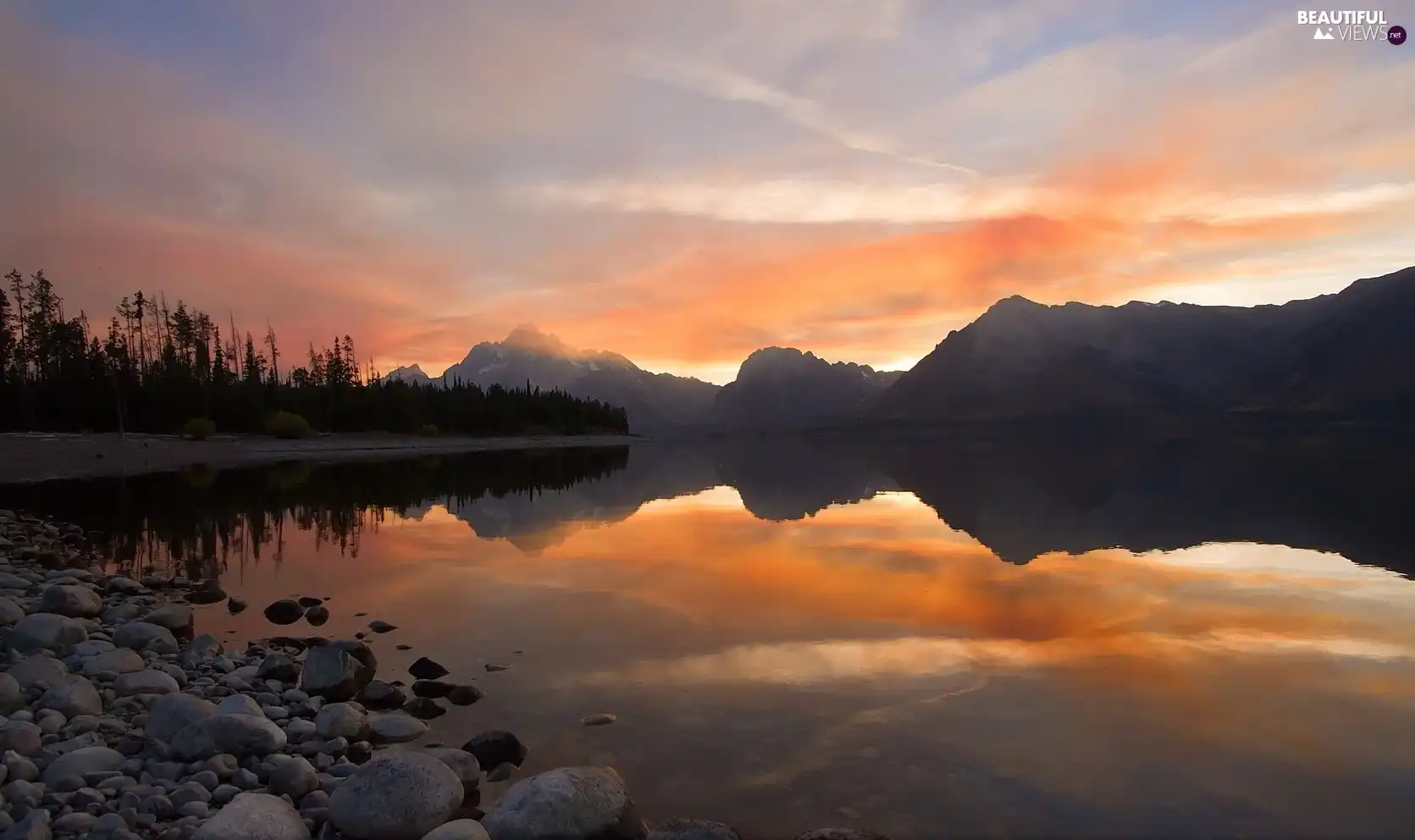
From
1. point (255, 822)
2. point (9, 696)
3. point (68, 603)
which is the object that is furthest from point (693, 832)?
point (68, 603)

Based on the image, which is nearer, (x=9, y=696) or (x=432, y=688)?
(x=9, y=696)

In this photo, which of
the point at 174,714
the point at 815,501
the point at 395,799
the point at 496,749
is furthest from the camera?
the point at 815,501

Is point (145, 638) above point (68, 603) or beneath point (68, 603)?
beneath

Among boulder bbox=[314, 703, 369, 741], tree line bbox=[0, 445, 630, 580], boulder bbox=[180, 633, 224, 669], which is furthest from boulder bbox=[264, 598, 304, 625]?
boulder bbox=[314, 703, 369, 741]

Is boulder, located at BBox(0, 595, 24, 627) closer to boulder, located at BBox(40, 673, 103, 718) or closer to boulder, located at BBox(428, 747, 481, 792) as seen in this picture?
boulder, located at BBox(40, 673, 103, 718)

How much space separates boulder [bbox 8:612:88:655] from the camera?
1288 centimetres

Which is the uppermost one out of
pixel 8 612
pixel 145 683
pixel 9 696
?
pixel 8 612

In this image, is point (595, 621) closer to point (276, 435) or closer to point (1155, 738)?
point (1155, 738)

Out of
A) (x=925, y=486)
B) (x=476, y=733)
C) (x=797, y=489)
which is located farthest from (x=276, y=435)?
(x=476, y=733)

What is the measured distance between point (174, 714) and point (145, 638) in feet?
17.0

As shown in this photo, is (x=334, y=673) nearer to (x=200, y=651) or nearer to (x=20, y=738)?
(x=200, y=651)

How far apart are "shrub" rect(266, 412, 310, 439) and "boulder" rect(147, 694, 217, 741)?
359 ft

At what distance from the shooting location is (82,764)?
8422 millimetres

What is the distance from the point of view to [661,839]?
23.7 ft
